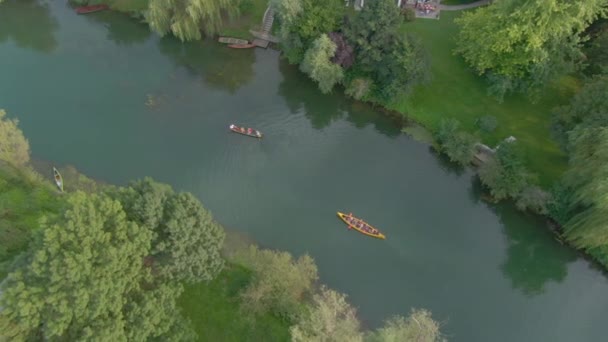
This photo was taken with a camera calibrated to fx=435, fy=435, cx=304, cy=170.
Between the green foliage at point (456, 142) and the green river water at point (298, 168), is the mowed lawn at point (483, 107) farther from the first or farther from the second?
the green river water at point (298, 168)

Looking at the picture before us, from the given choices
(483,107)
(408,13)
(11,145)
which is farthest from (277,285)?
(408,13)

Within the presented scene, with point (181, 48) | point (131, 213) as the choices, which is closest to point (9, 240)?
point (131, 213)

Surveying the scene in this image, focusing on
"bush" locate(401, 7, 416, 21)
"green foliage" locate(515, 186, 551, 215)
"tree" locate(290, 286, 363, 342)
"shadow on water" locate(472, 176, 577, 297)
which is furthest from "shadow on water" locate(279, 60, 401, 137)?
"tree" locate(290, 286, 363, 342)

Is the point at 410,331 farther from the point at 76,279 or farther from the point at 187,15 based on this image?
the point at 187,15

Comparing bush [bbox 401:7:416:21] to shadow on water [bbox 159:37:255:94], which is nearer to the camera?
shadow on water [bbox 159:37:255:94]

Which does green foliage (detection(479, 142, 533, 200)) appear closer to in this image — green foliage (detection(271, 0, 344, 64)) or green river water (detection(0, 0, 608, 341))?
green river water (detection(0, 0, 608, 341))

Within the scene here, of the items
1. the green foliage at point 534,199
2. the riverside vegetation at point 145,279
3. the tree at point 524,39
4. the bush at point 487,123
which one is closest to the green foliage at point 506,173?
the green foliage at point 534,199
